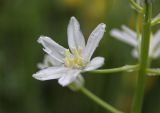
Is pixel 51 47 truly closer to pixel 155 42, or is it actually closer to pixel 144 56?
pixel 144 56

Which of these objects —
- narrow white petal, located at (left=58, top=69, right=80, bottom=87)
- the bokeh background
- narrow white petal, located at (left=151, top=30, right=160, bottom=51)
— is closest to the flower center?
narrow white petal, located at (left=58, top=69, right=80, bottom=87)

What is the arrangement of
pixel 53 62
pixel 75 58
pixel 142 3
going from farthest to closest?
pixel 53 62
pixel 75 58
pixel 142 3

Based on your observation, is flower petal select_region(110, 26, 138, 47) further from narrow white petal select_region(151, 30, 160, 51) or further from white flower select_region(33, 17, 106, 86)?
white flower select_region(33, 17, 106, 86)

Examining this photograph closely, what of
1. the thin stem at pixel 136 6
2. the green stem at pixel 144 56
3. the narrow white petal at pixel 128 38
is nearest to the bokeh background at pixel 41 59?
the narrow white petal at pixel 128 38

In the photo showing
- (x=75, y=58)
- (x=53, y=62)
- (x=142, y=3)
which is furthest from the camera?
(x=53, y=62)

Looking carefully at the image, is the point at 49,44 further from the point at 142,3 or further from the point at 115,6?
the point at 115,6

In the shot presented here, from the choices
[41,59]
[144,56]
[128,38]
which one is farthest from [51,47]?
[41,59]

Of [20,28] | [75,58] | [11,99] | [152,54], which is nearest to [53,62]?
[75,58]
